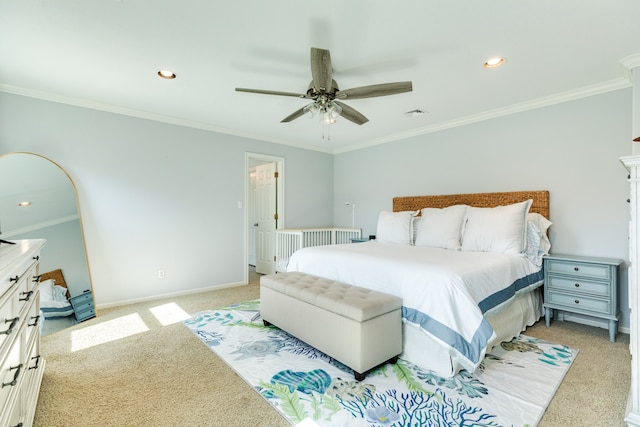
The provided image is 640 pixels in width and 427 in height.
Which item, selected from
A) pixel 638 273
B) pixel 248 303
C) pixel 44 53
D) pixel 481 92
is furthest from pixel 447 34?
pixel 248 303

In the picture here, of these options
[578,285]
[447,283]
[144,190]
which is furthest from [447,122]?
[144,190]

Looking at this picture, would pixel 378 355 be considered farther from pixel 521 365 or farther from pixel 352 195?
pixel 352 195

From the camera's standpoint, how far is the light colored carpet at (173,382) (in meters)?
1.61

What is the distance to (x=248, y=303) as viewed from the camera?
142 inches

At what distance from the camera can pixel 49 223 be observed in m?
2.96

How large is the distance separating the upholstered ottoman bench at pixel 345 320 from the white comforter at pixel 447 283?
0.14 metres

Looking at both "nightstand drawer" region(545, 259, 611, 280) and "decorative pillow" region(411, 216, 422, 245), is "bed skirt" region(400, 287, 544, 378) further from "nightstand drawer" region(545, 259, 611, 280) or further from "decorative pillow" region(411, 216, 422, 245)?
"decorative pillow" region(411, 216, 422, 245)

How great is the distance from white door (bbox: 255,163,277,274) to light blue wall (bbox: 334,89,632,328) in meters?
2.37

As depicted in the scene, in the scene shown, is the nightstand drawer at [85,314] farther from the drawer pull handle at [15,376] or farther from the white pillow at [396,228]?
the white pillow at [396,228]

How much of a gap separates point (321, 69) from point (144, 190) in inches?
114

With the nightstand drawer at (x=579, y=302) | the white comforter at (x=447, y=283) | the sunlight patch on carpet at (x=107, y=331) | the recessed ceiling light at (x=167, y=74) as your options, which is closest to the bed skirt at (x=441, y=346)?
the white comforter at (x=447, y=283)

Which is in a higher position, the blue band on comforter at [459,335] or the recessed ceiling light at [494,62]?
the recessed ceiling light at [494,62]

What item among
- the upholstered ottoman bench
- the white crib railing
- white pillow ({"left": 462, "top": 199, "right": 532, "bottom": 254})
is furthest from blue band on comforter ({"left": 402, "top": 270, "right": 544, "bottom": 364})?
the white crib railing

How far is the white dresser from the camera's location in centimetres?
107
